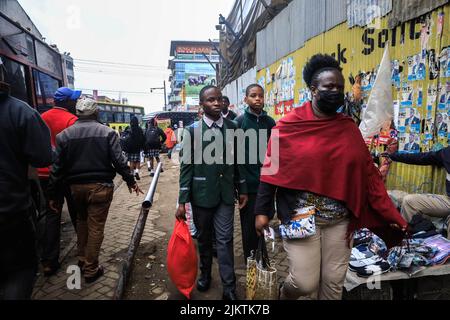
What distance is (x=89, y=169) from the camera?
3213mm

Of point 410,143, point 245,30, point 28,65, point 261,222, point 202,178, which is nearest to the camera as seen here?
point 261,222

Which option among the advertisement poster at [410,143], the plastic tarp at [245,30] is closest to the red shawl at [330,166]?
the advertisement poster at [410,143]

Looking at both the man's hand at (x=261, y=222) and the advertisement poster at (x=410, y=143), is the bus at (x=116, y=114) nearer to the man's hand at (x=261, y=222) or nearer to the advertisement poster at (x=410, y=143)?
the advertisement poster at (x=410, y=143)

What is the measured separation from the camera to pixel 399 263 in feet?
8.91

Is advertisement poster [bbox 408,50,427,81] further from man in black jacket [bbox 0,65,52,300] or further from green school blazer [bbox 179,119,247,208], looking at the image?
man in black jacket [bbox 0,65,52,300]

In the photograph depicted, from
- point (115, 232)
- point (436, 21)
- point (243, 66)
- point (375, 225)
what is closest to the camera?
point (375, 225)

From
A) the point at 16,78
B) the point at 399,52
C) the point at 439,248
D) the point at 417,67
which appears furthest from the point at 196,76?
the point at 439,248

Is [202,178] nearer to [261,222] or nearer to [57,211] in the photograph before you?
[261,222]

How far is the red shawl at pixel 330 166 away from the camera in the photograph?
209cm

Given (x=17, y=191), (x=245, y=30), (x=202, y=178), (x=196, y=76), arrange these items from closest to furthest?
(x=17, y=191) → (x=202, y=178) → (x=245, y=30) → (x=196, y=76)

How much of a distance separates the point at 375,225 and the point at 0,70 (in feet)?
9.20

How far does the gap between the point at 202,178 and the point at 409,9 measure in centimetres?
340
